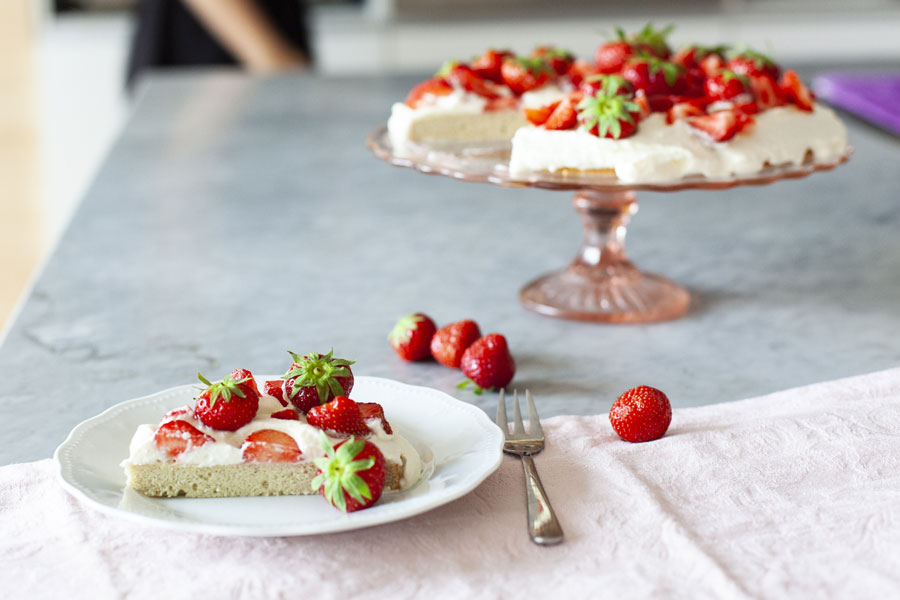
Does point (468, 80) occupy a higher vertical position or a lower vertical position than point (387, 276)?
higher

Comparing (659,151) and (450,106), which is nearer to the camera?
(659,151)

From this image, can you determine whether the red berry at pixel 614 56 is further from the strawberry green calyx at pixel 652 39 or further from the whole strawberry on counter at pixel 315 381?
the whole strawberry on counter at pixel 315 381

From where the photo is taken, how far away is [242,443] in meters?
0.90

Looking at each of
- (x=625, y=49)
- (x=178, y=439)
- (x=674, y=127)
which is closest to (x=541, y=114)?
(x=674, y=127)

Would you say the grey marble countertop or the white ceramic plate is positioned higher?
the white ceramic plate

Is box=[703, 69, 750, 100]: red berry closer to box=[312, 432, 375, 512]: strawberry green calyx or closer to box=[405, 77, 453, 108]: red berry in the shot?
box=[405, 77, 453, 108]: red berry

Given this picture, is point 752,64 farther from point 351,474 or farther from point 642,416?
point 351,474

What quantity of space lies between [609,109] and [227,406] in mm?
691

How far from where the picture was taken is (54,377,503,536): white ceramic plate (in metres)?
0.84

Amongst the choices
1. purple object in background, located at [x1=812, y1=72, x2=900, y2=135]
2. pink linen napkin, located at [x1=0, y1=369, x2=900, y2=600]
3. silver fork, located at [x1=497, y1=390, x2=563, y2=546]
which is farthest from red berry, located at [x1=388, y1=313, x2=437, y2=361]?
purple object in background, located at [x1=812, y1=72, x2=900, y2=135]

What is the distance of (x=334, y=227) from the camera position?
6.39ft

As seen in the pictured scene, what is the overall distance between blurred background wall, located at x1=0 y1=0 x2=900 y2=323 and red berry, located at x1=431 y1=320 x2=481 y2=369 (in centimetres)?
332

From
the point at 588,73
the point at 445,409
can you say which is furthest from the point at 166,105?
the point at 445,409

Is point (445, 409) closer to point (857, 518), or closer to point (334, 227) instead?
point (857, 518)
